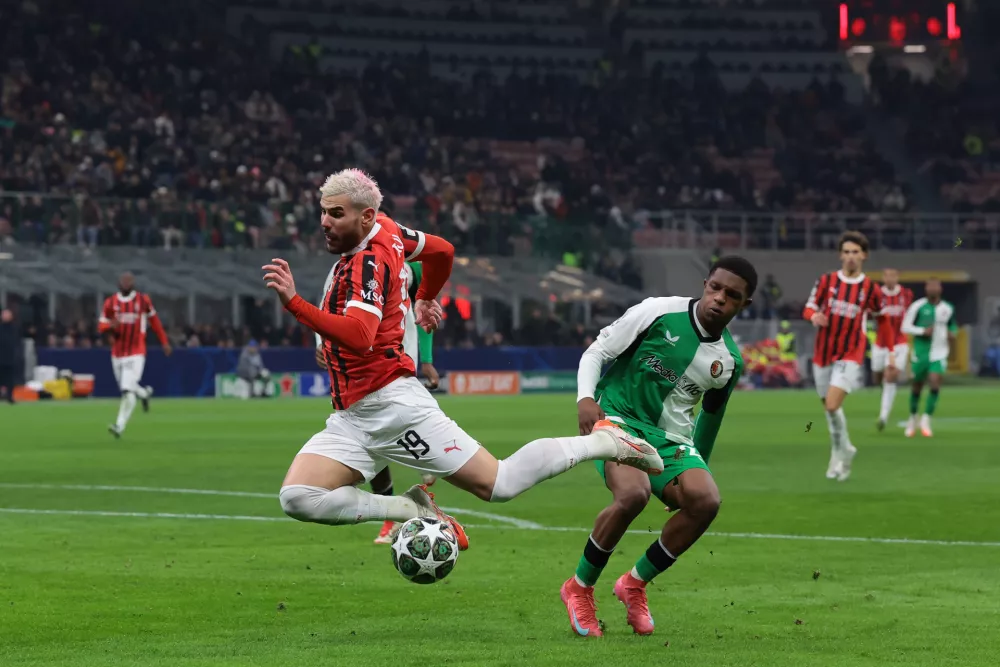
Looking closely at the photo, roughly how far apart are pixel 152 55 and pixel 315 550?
41.2m

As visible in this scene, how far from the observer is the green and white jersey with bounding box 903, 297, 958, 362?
26156mm

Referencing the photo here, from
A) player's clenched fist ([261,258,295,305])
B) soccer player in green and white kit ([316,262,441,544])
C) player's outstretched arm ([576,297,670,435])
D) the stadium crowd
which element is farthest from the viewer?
the stadium crowd

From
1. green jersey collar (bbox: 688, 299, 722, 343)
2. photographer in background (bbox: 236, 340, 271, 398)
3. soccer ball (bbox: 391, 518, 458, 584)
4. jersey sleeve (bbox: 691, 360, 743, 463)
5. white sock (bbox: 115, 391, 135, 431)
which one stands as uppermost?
green jersey collar (bbox: 688, 299, 722, 343)

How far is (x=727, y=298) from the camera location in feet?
28.6

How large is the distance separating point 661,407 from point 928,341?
1840 centimetres

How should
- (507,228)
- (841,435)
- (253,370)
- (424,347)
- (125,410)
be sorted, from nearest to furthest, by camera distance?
(424,347)
(841,435)
(125,410)
(253,370)
(507,228)

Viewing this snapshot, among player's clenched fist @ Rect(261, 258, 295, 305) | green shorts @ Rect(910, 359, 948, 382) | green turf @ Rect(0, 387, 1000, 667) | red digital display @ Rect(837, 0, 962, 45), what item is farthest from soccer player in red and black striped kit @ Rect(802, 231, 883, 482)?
red digital display @ Rect(837, 0, 962, 45)

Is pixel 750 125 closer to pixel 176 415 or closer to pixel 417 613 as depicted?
pixel 176 415

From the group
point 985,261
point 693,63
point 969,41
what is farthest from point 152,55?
point 969,41

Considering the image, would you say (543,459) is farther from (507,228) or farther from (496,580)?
(507,228)

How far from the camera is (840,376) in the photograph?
18.4 m

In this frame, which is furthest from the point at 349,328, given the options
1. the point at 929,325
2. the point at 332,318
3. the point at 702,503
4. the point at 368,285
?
the point at 929,325

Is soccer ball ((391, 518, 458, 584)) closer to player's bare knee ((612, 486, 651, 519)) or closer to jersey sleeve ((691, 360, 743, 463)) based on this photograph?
player's bare knee ((612, 486, 651, 519))

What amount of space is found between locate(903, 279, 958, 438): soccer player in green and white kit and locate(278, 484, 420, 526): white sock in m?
18.8
